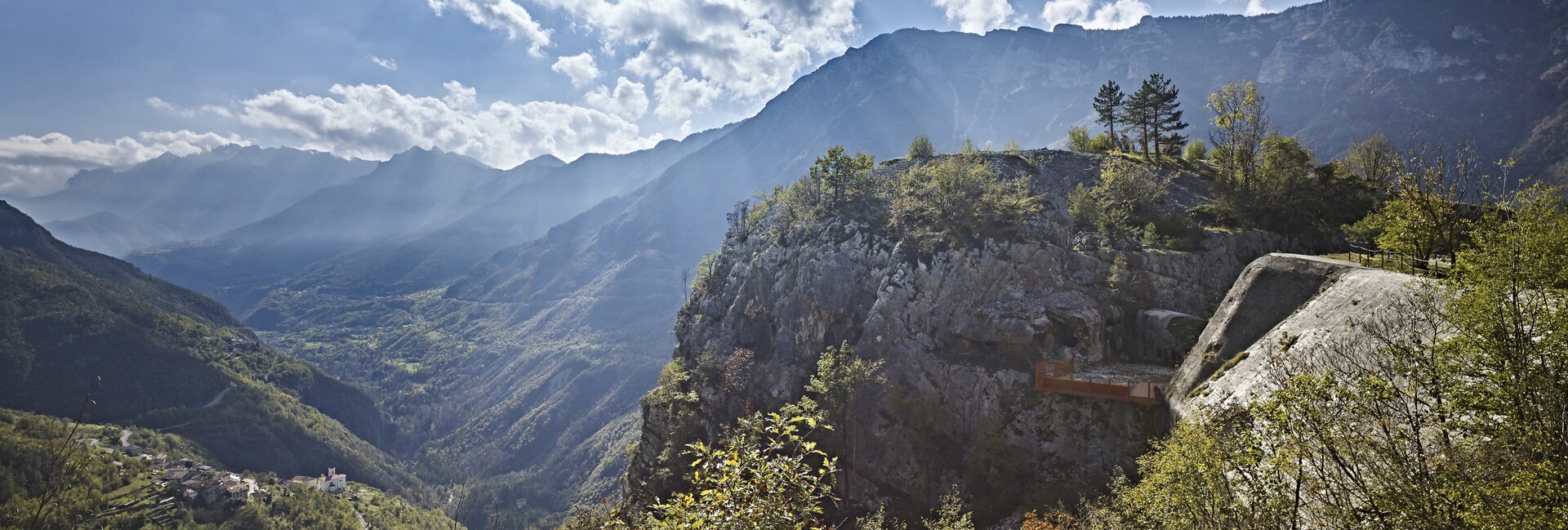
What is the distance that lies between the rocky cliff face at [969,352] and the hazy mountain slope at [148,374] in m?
142

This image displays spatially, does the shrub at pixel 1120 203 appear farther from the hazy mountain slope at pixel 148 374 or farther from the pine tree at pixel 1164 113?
the hazy mountain slope at pixel 148 374

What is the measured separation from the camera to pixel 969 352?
43.1m

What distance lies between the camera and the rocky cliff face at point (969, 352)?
37.2 metres

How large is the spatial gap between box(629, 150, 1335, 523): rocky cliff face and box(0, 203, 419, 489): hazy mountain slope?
14174 centimetres

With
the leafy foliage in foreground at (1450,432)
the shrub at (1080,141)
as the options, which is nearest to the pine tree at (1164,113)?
the shrub at (1080,141)

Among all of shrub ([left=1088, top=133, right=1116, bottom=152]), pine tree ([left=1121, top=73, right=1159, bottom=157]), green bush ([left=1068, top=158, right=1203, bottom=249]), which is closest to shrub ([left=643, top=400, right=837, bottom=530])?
green bush ([left=1068, top=158, right=1203, bottom=249])

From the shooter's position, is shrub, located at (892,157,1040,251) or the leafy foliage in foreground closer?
the leafy foliage in foreground

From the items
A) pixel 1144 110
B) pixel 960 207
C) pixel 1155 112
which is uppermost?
pixel 1144 110

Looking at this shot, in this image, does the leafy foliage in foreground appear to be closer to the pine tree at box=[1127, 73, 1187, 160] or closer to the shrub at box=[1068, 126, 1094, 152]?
the pine tree at box=[1127, 73, 1187, 160]

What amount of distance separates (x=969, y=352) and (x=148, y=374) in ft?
634

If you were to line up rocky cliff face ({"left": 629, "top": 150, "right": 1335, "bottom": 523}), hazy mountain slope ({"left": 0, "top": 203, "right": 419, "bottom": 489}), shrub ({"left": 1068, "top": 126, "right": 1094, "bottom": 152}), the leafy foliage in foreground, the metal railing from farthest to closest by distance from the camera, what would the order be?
1. hazy mountain slope ({"left": 0, "top": 203, "right": 419, "bottom": 489})
2. shrub ({"left": 1068, "top": 126, "right": 1094, "bottom": 152})
3. rocky cliff face ({"left": 629, "top": 150, "right": 1335, "bottom": 523})
4. the metal railing
5. the leafy foliage in foreground

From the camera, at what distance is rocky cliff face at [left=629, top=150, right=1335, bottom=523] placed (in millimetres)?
37156

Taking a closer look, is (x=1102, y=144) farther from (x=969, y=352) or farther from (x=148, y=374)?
(x=148, y=374)

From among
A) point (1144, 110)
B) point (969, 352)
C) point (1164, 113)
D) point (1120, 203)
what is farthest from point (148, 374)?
point (1164, 113)
